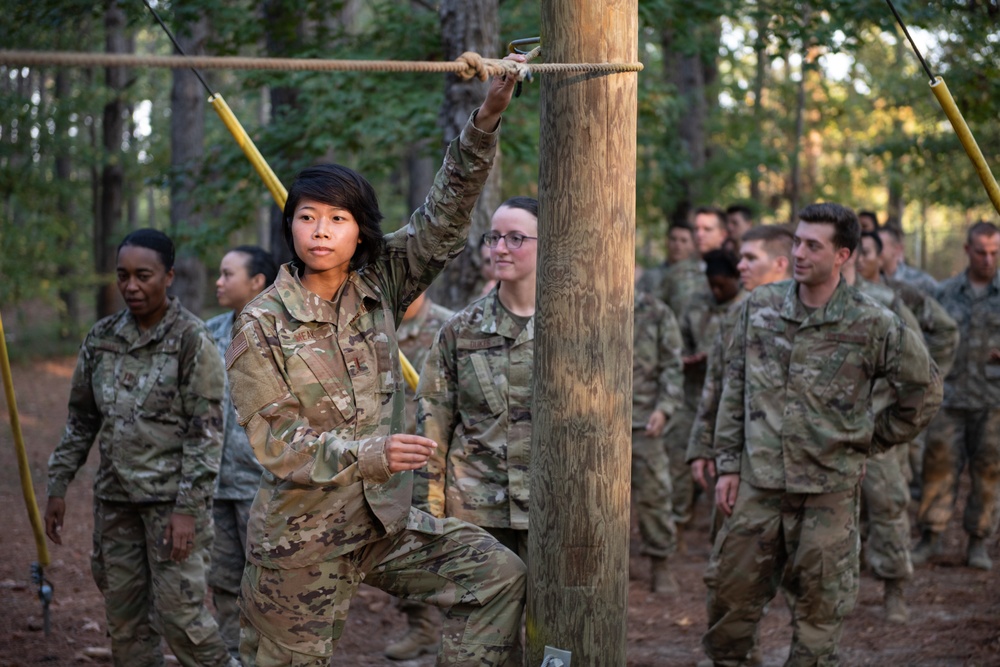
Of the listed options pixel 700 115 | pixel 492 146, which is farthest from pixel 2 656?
pixel 700 115

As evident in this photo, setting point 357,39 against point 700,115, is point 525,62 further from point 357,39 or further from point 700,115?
point 700,115

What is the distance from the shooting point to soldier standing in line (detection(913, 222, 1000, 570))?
862 cm

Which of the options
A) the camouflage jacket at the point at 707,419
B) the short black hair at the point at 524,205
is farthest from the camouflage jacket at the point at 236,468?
the camouflage jacket at the point at 707,419

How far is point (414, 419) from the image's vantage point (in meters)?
5.76

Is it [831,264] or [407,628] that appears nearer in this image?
[831,264]

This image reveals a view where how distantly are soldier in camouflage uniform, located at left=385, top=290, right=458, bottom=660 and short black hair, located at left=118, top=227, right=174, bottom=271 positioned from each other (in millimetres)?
1262

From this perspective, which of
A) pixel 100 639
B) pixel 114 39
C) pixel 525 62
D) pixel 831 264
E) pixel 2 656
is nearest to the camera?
pixel 525 62

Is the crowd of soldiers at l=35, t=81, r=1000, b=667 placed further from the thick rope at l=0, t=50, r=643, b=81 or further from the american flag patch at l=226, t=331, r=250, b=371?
the thick rope at l=0, t=50, r=643, b=81

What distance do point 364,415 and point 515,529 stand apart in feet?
4.80

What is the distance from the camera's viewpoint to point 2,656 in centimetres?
600

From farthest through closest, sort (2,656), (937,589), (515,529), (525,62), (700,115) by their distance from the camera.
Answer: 1. (700,115)
2. (937,589)
3. (2,656)
4. (515,529)
5. (525,62)

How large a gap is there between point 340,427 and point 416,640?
329 centimetres

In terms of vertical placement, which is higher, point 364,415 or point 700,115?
point 700,115

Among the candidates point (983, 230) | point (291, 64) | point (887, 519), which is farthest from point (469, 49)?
point (291, 64)
